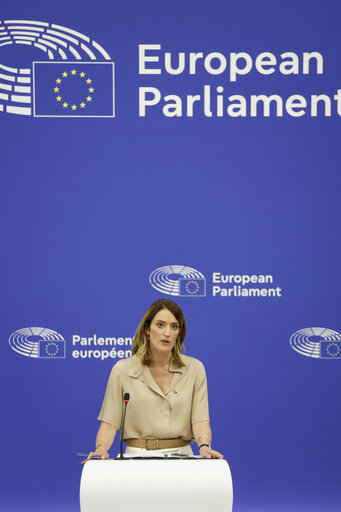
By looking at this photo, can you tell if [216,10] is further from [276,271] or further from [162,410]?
[162,410]

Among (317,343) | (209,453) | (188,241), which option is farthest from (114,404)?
(317,343)

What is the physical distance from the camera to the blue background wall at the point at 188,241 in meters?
5.32

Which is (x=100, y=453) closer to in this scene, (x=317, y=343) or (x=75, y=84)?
(x=317, y=343)

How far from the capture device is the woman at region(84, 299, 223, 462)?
145 inches

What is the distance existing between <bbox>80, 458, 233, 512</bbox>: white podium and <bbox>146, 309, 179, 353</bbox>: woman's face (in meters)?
0.94

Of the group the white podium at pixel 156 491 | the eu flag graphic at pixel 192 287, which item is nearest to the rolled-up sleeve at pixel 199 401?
the white podium at pixel 156 491

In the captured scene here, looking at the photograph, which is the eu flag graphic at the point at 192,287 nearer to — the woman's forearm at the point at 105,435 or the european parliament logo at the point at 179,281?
the european parliament logo at the point at 179,281

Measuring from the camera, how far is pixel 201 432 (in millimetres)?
3699

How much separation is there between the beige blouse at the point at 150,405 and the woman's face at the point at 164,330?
14 cm

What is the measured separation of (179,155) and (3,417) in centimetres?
221

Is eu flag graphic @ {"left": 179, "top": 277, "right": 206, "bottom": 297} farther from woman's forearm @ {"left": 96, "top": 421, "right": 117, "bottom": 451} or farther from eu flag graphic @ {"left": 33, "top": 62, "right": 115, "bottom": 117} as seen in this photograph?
woman's forearm @ {"left": 96, "top": 421, "right": 117, "bottom": 451}

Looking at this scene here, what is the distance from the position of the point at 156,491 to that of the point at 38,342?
2673mm

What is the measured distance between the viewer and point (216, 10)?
5.32 metres


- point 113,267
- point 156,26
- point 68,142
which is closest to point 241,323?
point 113,267
